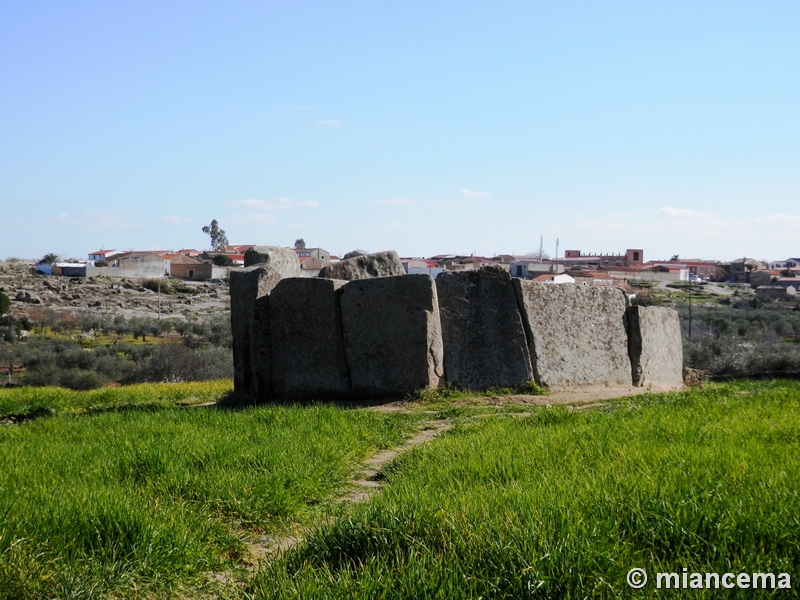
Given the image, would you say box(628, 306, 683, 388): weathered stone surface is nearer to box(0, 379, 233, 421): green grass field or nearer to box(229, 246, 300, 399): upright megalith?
box(229, 246, 300, 399): upright megalith

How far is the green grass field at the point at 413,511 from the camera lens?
3.26 metres

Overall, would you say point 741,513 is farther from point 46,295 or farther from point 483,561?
point 46,295

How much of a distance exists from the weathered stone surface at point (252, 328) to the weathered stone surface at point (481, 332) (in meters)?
2.47

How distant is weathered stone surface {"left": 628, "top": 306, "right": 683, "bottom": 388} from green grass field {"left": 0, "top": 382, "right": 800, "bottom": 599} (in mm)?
5193

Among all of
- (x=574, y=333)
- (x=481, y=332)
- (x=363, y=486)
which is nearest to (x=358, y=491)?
(x=363, y=486)

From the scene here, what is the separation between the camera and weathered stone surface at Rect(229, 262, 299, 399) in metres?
11.3

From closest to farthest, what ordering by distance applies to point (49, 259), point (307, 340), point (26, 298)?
point (307, 340) → point (26, 298) → point (49, 259)

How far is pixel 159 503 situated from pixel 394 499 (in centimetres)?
135

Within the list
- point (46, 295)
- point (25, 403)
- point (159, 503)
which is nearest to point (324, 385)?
point (25, 403)

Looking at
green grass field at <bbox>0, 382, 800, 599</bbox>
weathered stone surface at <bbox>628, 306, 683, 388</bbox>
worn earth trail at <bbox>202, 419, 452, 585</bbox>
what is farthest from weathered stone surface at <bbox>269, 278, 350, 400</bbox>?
weathered stone surface at <bbox>628, 306, 683, 388</bbox>

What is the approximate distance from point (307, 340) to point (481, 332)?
238 cm

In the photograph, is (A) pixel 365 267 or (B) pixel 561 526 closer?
(B) pixel 561 526

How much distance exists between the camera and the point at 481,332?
10945mm

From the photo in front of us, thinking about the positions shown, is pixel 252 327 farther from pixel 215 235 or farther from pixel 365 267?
pixel 215 235
